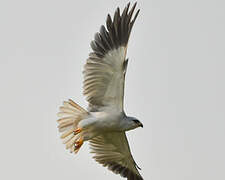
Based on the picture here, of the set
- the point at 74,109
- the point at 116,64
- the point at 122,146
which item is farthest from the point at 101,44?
the point at 122,146

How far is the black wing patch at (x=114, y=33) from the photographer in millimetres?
11961

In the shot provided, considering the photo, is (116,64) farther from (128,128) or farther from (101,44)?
(128,128)

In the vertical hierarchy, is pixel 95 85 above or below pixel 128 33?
below

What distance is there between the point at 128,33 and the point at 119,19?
0.33m

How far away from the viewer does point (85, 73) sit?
11922mm

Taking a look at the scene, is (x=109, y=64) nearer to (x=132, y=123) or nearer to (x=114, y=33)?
(x=114, y=33)

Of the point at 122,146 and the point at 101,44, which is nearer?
the point at 101,44

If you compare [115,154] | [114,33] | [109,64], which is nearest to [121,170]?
[115,154]

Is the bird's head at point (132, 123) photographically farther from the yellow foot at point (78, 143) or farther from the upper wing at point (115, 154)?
the yellow foot at point (78, 143)

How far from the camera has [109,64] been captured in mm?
11781

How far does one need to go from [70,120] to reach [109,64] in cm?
144

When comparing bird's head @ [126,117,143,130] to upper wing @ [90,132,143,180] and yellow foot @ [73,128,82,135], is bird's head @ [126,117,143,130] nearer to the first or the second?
upper wing @ [90,132,143,180]

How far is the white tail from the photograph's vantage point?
12078mm

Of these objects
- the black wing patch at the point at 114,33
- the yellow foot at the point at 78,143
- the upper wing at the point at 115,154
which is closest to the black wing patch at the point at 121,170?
the upper wing at the point at 115,154
